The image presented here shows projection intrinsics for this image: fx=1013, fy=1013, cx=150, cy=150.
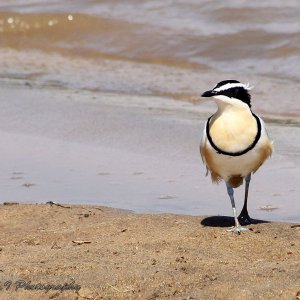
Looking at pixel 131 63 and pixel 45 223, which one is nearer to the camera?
pixel 45 223

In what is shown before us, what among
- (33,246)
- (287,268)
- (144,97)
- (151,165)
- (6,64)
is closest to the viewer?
(287,268)

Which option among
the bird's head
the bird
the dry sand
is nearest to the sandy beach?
the dry sand

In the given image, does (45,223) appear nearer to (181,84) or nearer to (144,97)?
(144,97)

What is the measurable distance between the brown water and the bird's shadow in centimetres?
372

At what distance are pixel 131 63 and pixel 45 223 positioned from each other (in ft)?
23.2

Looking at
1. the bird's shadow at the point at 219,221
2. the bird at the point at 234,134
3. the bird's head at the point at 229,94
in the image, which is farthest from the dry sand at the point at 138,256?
the bird's head at the point at 229,94

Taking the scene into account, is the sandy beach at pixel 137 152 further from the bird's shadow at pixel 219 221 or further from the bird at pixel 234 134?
the bird at pixel 234 134

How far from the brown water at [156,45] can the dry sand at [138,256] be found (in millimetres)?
4103

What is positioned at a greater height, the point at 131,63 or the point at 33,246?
the point at 33,246

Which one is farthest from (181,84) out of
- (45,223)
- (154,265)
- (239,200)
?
(154,265)

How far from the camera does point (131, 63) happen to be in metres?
13.4

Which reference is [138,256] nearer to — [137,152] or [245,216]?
[245,216]

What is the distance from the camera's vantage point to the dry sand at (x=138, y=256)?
16.2 feet

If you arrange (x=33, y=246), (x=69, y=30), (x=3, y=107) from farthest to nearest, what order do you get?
(x=69, y=30) < (x=3, y=107) < (x=33, y=246)
